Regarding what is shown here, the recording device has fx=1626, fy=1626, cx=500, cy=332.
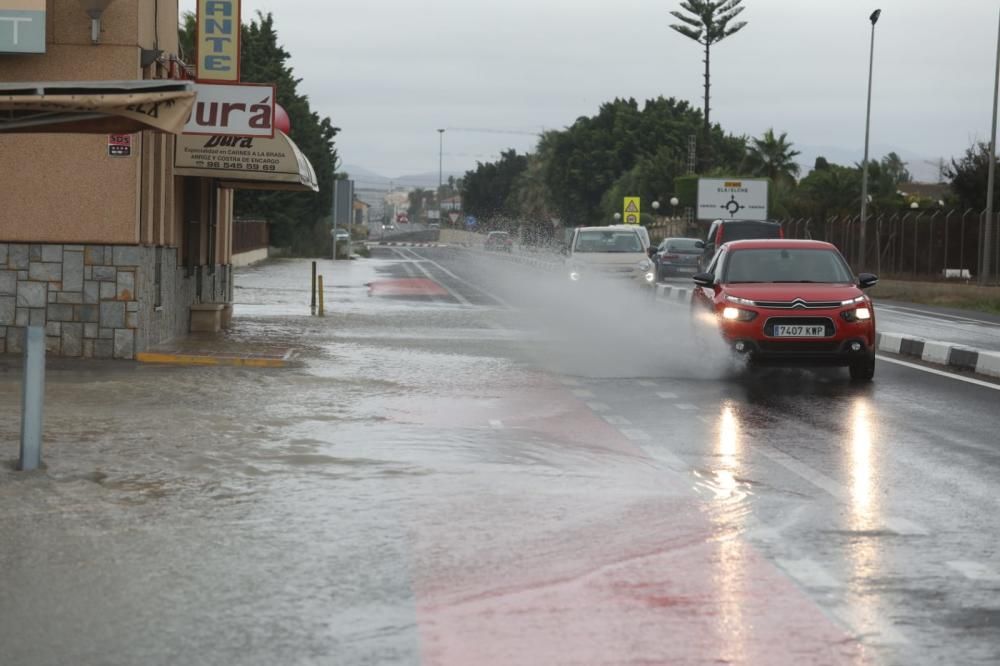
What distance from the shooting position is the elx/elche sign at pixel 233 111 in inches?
739

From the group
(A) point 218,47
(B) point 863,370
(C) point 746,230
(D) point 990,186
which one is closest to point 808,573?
(B) point 863,370

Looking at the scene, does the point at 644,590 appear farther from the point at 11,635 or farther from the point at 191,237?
the point at 191,237

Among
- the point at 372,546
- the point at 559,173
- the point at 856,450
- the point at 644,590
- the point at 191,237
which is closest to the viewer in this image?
the point at 644,590

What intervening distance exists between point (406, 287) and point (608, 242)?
7745 mm

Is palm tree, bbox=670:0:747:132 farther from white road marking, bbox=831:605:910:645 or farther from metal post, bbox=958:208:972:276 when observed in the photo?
white road marking, bbox=831:605:910:645

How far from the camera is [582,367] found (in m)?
18.3

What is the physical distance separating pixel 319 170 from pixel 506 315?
171 ft

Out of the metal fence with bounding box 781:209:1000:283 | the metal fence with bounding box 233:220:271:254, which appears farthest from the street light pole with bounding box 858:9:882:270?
the metal fence with bounding box 233:220:271:254

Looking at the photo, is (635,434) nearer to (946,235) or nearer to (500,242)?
(946,235)

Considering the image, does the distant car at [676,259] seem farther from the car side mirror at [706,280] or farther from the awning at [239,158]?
the car side mirror at [706,280]

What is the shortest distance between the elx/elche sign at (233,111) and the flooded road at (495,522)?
358 centimetres

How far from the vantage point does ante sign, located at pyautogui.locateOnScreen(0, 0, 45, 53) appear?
55.0 feet

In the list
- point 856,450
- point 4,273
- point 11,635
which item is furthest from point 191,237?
point 11,635

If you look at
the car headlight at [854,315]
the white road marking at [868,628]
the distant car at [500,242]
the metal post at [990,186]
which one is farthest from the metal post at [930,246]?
the white road marking at [868,628]
